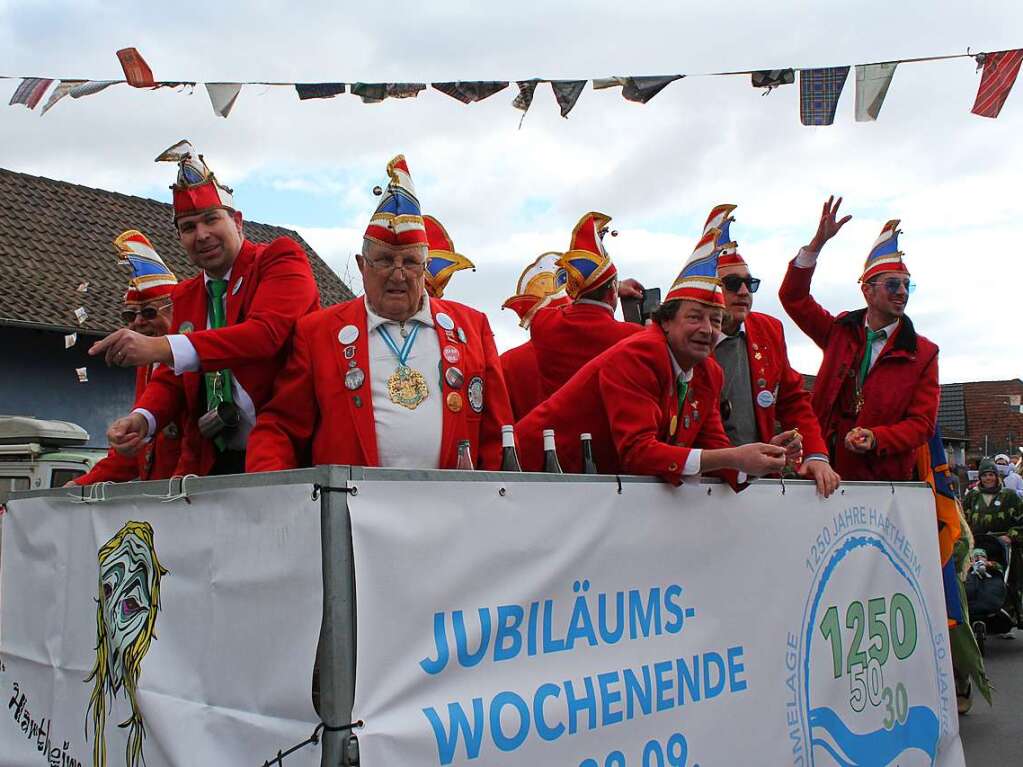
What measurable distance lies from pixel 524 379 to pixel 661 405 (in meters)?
1.51

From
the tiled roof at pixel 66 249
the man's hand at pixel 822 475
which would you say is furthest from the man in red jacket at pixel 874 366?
the tiled roof at pixel 66 249

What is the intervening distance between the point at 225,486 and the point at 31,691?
142 centimetres

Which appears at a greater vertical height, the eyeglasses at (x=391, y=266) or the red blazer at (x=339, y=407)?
the eyeglasses at (x=391, y=266)

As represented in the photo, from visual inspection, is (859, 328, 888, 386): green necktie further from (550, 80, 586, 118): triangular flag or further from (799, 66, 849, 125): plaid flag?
(550, 80, 586, 118): triangular flag

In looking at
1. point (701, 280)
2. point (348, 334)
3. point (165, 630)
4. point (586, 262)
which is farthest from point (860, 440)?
point (165, 630)

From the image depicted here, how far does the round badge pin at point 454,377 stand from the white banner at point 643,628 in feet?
1.97

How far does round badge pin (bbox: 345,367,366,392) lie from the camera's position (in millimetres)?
3205

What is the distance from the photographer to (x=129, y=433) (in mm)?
3537

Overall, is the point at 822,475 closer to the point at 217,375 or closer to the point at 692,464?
the point at 692,464

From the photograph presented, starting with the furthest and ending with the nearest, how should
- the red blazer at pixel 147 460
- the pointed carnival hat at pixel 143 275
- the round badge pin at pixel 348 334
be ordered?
the pointed carnival hat at pixel 143 275, the red blazer at pixel 147 460, the round badge pin at pixel 348 334

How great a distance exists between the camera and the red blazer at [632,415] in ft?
11.3

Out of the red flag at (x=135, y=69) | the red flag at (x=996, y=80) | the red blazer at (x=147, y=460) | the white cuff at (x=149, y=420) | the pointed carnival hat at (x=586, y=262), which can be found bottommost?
the red blazer at (x=147, y=460)

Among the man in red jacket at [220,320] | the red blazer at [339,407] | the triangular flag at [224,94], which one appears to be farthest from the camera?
the triangular flag at [224,94]

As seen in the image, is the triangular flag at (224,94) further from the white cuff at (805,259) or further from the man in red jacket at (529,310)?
the white cuff at (805,259)
